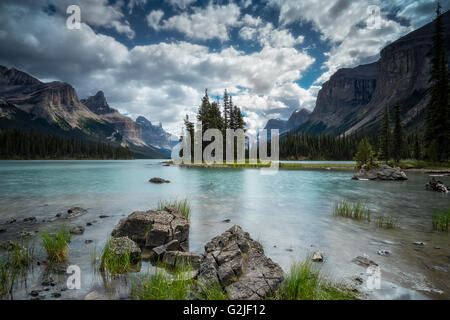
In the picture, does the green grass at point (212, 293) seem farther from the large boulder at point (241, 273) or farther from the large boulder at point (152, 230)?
the large boulder at point (152, 230)

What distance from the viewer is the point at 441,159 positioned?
48.4 meters

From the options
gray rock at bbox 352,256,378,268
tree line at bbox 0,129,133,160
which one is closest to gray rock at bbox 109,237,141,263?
gray rock at bbox 352,256,378,268

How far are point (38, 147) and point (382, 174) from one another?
7425 inches

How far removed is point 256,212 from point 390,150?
271 feet

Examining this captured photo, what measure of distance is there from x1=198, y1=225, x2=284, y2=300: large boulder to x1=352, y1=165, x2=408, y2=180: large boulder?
40846 mm

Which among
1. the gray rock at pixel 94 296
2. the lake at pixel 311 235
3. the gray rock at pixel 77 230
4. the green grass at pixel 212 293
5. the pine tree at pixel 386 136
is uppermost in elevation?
the pine tree at pixel 386 136

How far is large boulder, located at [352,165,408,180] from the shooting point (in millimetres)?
38000

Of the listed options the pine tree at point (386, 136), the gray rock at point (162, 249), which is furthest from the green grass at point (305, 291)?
the pine tree at point (386, 136)

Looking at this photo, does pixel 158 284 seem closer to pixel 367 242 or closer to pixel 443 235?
pixel 367 242

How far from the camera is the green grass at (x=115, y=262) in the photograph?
6.60 metres

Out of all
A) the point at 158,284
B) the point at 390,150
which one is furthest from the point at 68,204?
the point at 390,150

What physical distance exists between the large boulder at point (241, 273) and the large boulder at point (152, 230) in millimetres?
3211

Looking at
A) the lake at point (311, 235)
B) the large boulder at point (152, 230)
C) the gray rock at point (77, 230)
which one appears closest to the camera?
the lake at point (311, 235)
